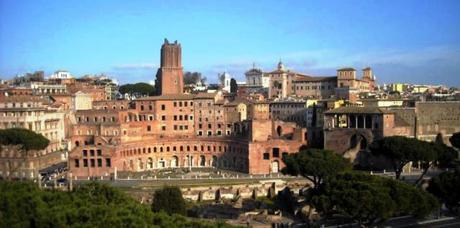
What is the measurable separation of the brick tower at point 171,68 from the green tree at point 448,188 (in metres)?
61.8

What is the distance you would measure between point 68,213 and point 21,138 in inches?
1616

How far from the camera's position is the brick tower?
346ft

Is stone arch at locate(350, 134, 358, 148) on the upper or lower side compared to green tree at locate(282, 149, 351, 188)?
upper

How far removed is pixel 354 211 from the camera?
42.4 meters

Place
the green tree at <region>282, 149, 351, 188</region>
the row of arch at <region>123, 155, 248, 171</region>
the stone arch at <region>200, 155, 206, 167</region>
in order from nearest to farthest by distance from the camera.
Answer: the green tree at <region>282, 149, 351, 188</region> < the row of arch at <region>123, 155, 248, 171</region> < the stone arch at <region>200, 155, 206, 167</region>

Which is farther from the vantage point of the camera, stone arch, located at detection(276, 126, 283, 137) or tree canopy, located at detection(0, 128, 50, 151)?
stone arch, located at detection(276, 126, 283, 137)

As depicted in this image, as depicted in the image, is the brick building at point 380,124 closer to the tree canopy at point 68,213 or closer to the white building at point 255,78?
the tree canopy at point 68,213

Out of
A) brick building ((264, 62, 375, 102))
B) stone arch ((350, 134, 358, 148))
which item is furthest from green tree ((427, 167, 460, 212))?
brick building ((264, 62, 375, 102))

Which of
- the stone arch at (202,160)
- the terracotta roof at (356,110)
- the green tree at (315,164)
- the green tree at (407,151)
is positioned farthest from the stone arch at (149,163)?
the green tree at (407,151)

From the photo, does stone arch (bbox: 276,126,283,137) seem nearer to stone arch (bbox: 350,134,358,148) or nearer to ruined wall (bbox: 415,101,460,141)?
stone arch (bbox: 350,134,358,148)

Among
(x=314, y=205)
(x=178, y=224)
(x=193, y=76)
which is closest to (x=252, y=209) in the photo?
(x=314, y=205)

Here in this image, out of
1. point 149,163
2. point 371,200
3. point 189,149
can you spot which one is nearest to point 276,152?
point 189,149

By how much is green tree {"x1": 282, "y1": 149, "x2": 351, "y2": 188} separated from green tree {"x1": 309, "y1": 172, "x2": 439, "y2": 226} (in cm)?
1204

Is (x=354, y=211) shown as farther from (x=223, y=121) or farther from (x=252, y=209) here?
(x=223, y=121)
